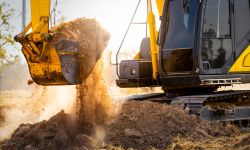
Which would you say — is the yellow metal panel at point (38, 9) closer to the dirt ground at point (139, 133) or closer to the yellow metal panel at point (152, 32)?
the dirt ground at point (139, 133)

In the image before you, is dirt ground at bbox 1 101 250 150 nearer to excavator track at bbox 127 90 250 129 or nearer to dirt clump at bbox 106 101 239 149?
dirt clump at bbox 106 101 239 149

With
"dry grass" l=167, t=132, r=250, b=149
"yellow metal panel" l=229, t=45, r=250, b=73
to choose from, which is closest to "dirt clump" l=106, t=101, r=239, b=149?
"dry grass" l=167, t=132, r=250, b=149

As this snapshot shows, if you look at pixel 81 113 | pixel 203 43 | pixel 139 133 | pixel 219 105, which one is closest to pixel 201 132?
pixel 139 133

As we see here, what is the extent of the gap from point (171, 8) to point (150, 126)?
2032 mm

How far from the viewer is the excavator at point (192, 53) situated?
739 centimetres

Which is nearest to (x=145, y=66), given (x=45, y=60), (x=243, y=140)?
(x=45, y=60)

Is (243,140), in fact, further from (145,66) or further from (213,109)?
(145,66)

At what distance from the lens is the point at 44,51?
7371 millimetres

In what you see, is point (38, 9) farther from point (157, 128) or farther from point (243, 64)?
point (243, 64)

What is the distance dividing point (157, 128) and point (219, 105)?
5.17 ft

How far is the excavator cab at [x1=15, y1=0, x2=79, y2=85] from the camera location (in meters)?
7.32

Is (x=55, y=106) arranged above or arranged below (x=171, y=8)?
below

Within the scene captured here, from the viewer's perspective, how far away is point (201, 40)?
786 cm

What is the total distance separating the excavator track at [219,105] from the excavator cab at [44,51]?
1993 mm
